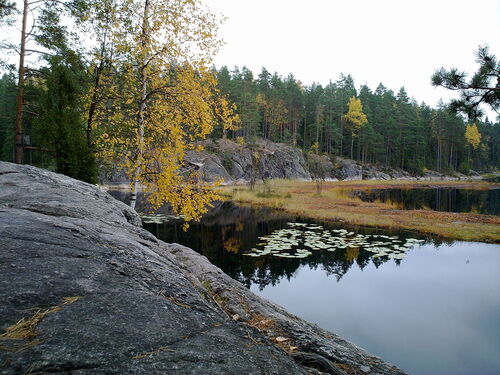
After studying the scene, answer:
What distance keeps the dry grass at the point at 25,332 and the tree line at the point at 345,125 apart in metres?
56.7

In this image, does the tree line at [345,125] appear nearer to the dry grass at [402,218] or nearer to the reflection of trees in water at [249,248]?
the dry grass at [402,218]

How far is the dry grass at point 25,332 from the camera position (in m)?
1.46

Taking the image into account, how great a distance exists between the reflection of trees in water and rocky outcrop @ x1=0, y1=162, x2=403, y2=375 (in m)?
6.87

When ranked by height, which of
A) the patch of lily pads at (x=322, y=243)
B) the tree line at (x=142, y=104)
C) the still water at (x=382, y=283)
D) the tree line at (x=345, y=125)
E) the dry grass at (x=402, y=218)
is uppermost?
the tree line at (x=345, y=125)

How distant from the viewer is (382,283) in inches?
384

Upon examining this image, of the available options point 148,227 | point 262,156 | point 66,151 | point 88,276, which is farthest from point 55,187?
point 262,156

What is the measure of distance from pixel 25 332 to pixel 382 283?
10179 millimetres

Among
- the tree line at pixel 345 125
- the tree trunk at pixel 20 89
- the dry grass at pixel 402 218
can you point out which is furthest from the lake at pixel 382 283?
the tree line at pixel 345 125

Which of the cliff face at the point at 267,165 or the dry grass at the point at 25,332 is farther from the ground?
the cliff face at the point at 267,165

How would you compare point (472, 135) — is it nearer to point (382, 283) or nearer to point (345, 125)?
point (345, 125)

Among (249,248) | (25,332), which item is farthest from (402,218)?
(25,332)

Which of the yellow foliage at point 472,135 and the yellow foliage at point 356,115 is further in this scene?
the yellow foliage at point 472,135

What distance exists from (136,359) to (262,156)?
5237cm

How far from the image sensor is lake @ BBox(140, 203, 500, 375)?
643 cm
